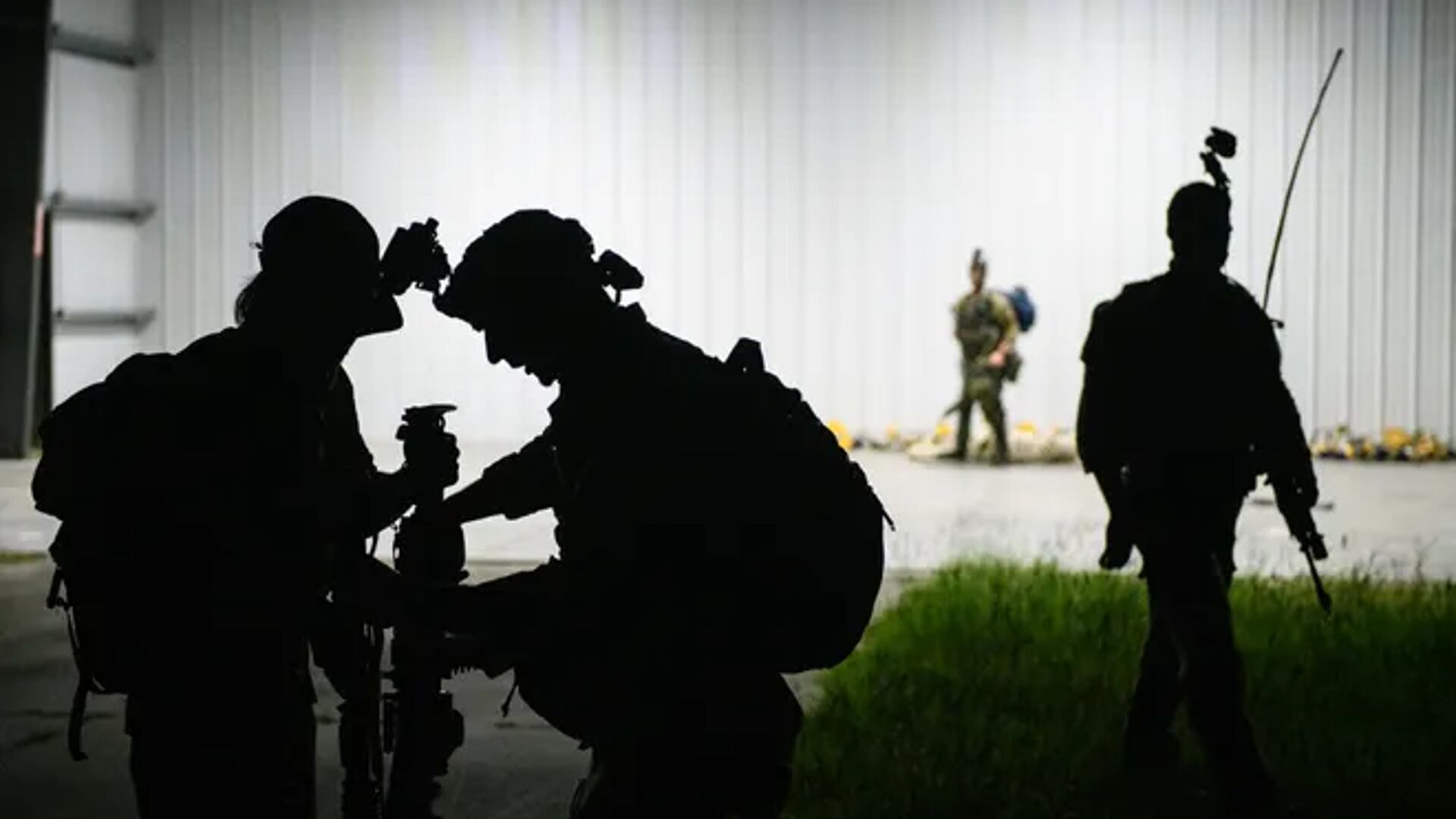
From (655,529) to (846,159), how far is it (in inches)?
663

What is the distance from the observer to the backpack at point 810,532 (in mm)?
2887

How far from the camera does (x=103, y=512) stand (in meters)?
3.27

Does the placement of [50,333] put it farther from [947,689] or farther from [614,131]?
[947,689]

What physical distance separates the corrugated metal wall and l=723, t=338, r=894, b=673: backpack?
16.1 m

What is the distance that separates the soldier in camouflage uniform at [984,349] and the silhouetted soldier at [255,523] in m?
13.7

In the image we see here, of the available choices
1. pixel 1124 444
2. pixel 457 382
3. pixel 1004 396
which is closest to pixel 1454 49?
pixel 1004 396

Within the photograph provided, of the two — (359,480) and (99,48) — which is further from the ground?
(99,48)

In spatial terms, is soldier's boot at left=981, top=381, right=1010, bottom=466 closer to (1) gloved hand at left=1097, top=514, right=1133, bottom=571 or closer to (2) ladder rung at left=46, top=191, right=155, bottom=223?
(2) ladder rung at left=46, top=191, right=155, bottom=223

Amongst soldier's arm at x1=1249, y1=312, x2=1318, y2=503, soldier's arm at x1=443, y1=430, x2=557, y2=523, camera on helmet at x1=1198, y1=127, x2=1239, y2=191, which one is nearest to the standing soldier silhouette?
soldier's arm at x1=443, y1=430, x2=557, y2=523

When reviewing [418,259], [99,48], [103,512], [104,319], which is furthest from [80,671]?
[99,48]

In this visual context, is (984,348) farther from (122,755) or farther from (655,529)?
(655,529)

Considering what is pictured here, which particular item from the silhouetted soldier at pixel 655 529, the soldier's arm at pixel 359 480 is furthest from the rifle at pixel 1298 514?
the silhouetted soldier at pixel 655 529

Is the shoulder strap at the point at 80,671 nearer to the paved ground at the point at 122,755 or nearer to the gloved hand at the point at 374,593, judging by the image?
the gloved hand at the point at 374,593

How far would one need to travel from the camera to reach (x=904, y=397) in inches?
758
